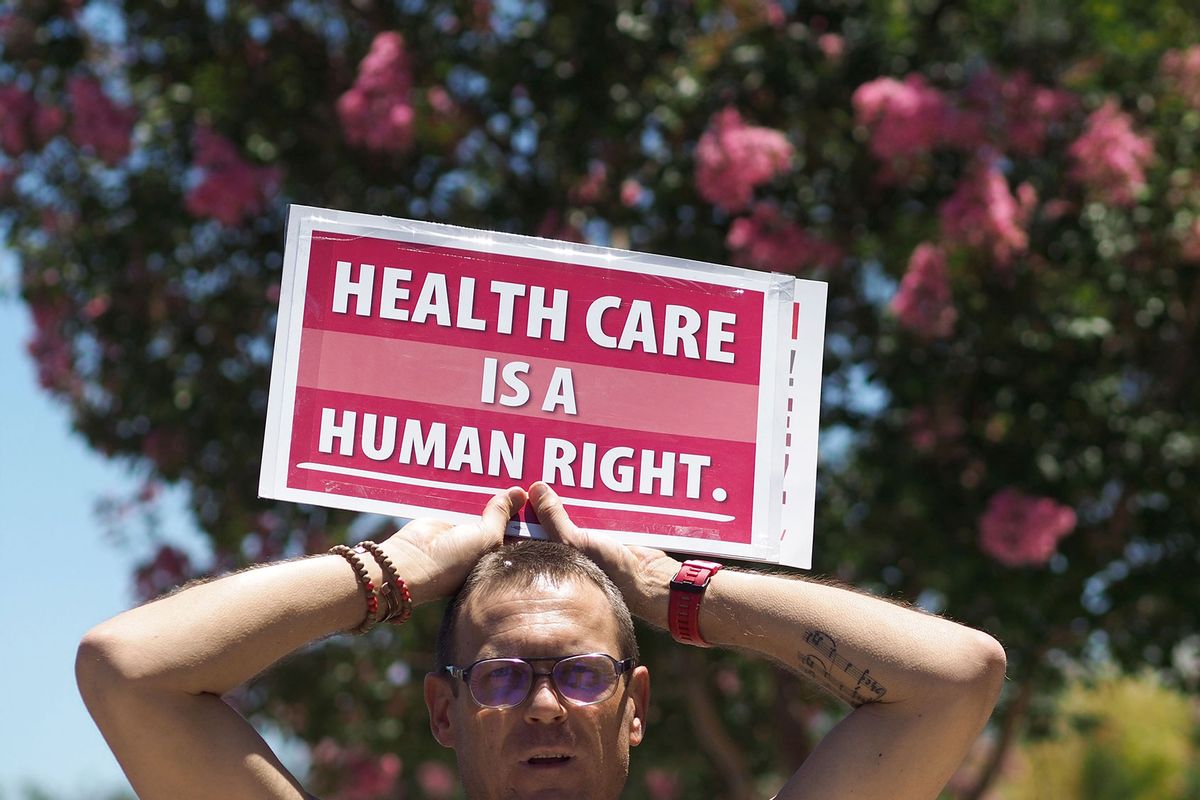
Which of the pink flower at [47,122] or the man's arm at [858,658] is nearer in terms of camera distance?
the man's arm at [858,658]

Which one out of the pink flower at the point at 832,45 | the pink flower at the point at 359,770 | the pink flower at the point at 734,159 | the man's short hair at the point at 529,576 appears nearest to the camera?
the man's short hair at the point at 529,576

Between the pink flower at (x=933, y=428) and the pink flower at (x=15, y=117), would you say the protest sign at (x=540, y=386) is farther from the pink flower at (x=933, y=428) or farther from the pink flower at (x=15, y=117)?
the pink flower at (x=15, y=117)

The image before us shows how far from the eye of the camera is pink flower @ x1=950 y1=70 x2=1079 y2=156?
21.9ft

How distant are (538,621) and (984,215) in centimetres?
435

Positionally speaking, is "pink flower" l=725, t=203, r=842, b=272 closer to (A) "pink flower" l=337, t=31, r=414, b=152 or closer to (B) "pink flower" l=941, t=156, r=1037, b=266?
(B) "pink flower" l=941, t=156, r=1037, b=266

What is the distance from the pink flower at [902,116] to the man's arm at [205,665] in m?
4.54

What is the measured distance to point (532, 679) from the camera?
98.6 inches

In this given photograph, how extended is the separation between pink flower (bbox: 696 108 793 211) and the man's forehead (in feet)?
14.0

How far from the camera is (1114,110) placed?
680 cm

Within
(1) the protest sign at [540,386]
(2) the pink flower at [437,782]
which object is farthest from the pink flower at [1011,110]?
(2) the pink flower at [437,782]

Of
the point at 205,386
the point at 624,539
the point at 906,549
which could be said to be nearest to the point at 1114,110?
the point at 906,549

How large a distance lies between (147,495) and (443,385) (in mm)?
6376

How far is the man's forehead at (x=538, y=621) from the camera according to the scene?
8.32ft

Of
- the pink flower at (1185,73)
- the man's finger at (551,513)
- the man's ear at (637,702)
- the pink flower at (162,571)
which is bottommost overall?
the pink flower at (162,571)
